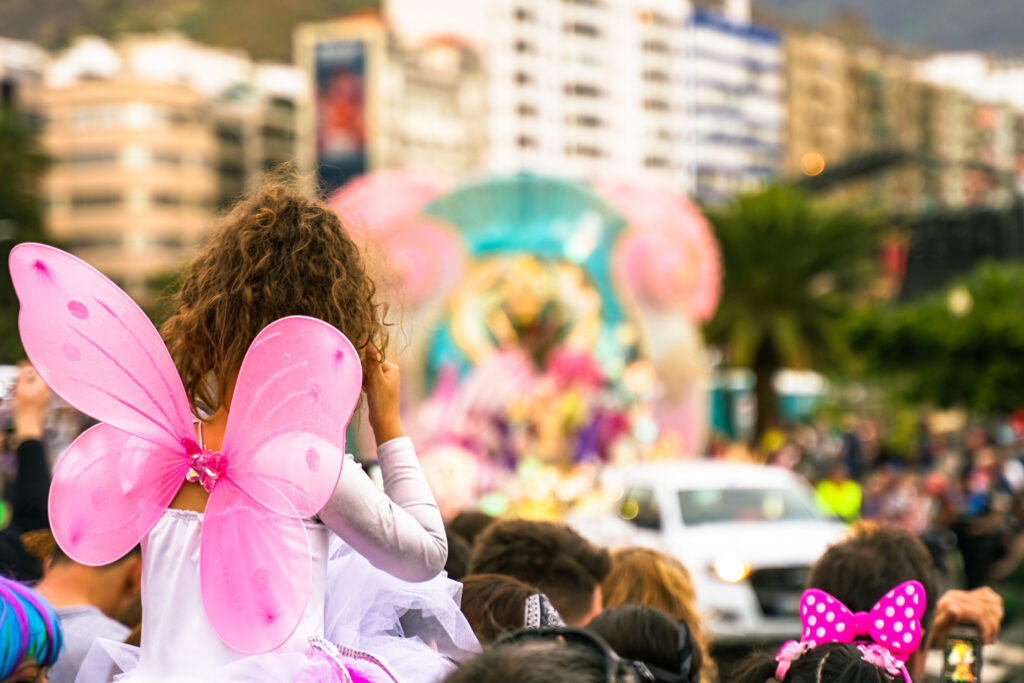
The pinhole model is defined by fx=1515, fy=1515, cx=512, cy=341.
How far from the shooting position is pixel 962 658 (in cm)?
303

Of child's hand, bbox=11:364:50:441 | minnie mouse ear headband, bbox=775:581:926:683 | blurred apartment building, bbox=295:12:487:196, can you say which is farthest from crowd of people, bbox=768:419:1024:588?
blurred apartment building, bbox=295:12:487:196

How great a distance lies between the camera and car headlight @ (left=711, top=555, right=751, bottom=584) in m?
10.2

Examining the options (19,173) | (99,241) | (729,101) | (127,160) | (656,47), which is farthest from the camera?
(729,101)

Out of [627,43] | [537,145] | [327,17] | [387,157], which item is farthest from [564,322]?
[327,17]

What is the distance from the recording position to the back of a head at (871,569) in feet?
11.0

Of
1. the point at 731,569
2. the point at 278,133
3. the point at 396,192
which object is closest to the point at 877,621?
the point at 731,569

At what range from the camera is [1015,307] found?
1257 inches

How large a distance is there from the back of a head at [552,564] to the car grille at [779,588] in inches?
261

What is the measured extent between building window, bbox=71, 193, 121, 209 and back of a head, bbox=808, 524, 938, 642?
9341 cm

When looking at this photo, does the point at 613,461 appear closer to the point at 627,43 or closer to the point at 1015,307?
the point at 1015,307

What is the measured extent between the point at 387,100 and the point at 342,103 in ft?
15.8

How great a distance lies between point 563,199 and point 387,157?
278 ft

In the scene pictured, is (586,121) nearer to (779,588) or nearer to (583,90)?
(583,90)

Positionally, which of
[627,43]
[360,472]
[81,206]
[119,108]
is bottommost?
[360,472]
